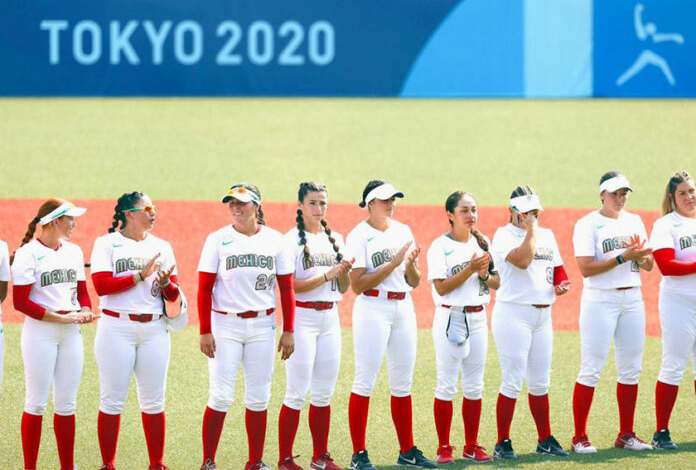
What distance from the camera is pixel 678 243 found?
821 centimetres

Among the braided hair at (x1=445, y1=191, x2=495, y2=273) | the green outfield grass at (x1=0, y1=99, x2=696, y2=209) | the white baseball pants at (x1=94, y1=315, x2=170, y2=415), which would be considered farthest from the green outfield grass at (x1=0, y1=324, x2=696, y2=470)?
the green outfield grass at (x1=0, y1=99, x2=696, y2=209)

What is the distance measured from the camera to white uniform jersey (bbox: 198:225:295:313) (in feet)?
24.0

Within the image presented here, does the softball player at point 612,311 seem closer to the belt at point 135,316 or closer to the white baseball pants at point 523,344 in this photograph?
the white baseball pants at point 523,344

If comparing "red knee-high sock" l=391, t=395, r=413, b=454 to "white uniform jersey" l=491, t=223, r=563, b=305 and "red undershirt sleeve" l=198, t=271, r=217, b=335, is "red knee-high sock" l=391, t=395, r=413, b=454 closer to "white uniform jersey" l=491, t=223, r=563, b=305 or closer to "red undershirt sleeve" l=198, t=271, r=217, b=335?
"white uniform jersey" l=491, t=223, r=563, b=305

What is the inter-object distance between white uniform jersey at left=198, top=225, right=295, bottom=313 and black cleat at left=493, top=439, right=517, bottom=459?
199cm

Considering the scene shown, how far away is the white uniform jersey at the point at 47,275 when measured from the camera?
716 cm

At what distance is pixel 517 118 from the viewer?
2109 cm

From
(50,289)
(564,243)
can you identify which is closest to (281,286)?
(50,289)

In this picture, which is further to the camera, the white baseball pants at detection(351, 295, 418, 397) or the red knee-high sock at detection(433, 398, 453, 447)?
the red knee-high sock at detection(433, 398, 453, 447)

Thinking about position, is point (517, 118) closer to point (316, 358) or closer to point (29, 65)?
point (29, 65)

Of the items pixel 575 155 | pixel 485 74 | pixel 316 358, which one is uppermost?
pixel 485 74

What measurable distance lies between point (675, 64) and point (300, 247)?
1544 cm

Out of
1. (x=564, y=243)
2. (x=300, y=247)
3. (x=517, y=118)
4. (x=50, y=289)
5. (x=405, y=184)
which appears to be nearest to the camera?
(x=50, y=289)

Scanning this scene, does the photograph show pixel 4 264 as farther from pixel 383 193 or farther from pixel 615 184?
pixel 615 184
